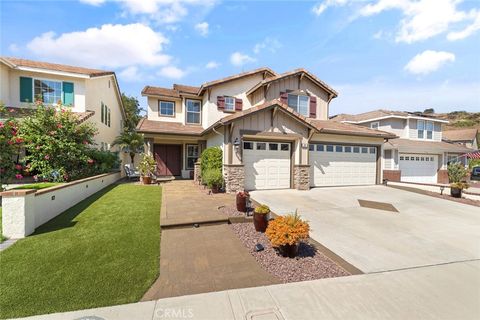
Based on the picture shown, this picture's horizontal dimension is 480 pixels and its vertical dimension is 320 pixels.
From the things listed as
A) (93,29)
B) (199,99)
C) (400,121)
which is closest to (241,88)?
(199,99)

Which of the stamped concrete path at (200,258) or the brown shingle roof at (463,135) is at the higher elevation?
the brown shingle roof at (463,135)

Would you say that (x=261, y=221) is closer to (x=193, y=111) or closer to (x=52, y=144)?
(x=52, y=144)

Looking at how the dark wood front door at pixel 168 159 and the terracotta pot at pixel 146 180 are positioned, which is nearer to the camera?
the terracotta pot at pixel 146 180

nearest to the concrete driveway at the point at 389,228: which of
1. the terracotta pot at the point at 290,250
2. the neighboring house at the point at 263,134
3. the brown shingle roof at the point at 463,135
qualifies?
the terracotta pot at the point at 290,250

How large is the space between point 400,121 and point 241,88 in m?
16.5

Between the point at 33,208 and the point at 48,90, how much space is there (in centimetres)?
1217

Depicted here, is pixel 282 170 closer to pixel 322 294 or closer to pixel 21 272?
pixel 322 294

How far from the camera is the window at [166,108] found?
611 inches

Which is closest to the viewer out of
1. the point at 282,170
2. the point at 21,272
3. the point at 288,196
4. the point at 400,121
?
the point at 21,272

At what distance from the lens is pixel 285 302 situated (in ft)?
9.89

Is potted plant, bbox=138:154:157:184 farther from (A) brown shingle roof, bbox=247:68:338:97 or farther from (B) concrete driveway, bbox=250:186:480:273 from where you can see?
(A) brown shingle roof, bbox=247:68:338:97

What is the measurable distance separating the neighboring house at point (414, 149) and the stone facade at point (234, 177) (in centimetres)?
1438

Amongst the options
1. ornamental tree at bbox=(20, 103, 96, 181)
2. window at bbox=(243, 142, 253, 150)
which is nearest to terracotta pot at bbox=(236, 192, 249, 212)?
window at bbox=(243, 142, 253, 150)

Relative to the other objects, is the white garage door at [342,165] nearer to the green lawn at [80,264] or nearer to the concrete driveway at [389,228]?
the concrete driveway at [389,228]
